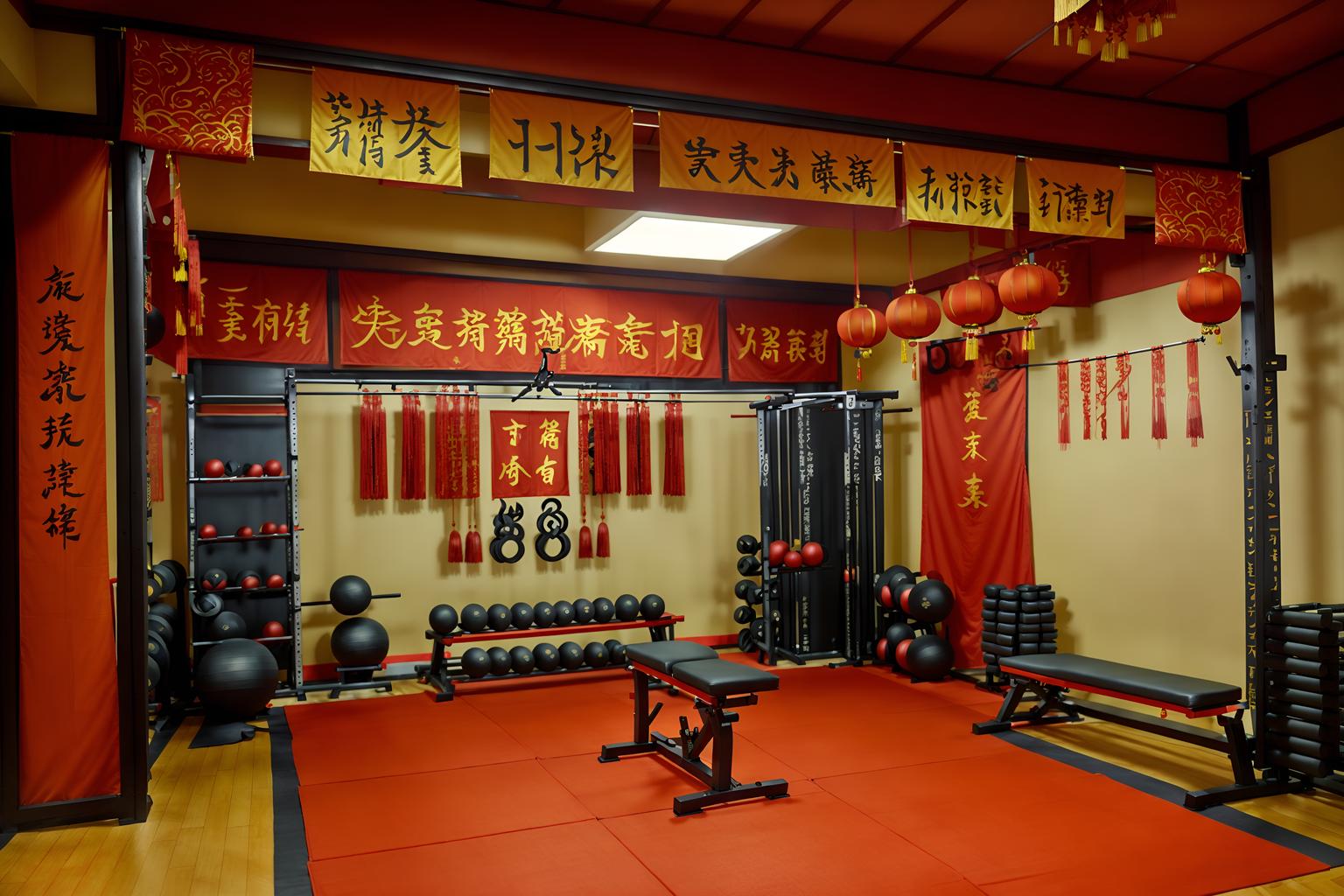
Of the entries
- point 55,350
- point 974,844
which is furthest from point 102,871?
point 974,844

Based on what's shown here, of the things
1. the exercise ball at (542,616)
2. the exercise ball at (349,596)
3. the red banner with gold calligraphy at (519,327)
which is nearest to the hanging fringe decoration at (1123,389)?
the red banner with gold calligraphy at (519,327)

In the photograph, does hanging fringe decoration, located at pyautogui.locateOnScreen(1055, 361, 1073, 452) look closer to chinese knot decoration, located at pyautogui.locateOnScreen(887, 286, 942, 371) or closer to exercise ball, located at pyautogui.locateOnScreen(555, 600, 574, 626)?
chinese knot decoration, located at pyautogui.locateOnScreen(887, 286, 942, 371)

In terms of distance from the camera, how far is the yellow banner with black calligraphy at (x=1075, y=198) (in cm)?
501

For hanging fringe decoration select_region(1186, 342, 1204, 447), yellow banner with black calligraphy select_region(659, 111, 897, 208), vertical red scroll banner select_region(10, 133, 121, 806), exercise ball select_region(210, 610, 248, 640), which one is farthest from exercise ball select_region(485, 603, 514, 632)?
hanging fringe decoration select_region(1186, 342, 1204, 447)

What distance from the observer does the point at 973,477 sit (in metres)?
7.52

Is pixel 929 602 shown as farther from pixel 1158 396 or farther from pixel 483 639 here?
pixel 483 639

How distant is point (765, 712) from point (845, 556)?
2176 mm

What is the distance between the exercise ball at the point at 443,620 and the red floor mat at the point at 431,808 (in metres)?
1.97

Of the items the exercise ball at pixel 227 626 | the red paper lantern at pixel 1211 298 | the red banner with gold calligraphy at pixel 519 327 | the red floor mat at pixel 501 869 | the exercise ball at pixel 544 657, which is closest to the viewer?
the red floor mat at pixel 501 869

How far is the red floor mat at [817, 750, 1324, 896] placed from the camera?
12.0 ft

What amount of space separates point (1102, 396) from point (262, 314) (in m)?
5.89

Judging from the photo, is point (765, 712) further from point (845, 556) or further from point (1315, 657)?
point (1315, 657)

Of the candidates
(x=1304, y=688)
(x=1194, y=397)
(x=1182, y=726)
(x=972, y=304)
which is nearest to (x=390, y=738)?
(x=972, y=304)

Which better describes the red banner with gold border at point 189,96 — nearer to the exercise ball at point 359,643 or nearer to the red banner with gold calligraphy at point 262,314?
the red banner with gold calligraphy at point 262,314
